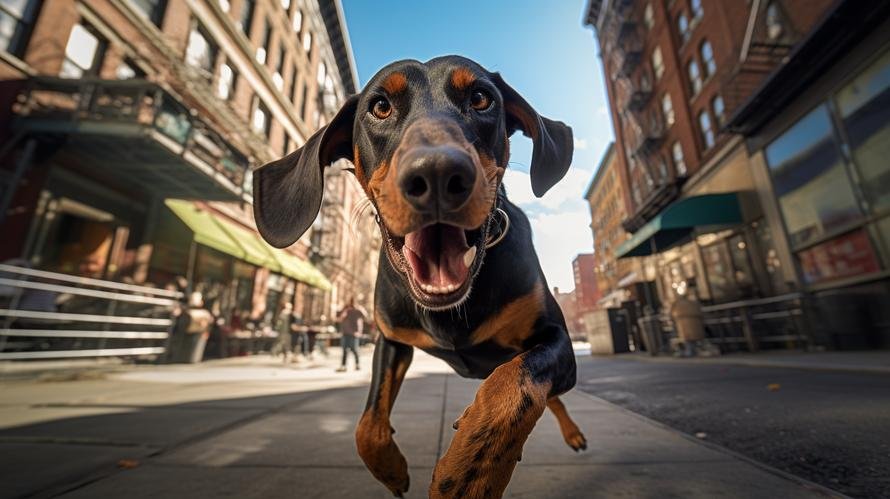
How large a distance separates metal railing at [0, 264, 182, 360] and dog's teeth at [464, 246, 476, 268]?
24.6 feet

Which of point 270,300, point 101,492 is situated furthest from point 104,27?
point 101,492

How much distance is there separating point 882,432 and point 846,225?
27.9 feet

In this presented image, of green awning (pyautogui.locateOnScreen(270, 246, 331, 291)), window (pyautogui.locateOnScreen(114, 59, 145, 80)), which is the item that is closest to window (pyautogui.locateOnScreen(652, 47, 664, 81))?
green awning (pyautogui.locateOnScreen(270, 246, 331, 291))

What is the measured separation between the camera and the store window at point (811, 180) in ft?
26.6

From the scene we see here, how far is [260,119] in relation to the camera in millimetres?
17391

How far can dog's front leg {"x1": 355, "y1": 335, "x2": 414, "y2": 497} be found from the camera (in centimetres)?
161

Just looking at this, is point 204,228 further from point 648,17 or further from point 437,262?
point 648,17

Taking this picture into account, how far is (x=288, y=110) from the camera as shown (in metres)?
19.6

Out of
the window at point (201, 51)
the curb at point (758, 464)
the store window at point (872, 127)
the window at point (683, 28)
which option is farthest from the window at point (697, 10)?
the window at point (201, 51)

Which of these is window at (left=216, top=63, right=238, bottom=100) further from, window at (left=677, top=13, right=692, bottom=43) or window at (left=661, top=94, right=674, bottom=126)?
window at (left=661, top=94, right=674, bottom=126)

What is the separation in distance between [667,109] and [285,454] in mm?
21083

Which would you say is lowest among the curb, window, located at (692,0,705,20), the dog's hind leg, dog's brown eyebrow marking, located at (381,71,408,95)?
the curb

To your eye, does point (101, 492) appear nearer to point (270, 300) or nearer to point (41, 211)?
point (41, 211)

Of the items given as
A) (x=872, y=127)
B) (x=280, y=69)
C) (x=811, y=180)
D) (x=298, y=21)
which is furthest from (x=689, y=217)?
(x=298, y=21)
